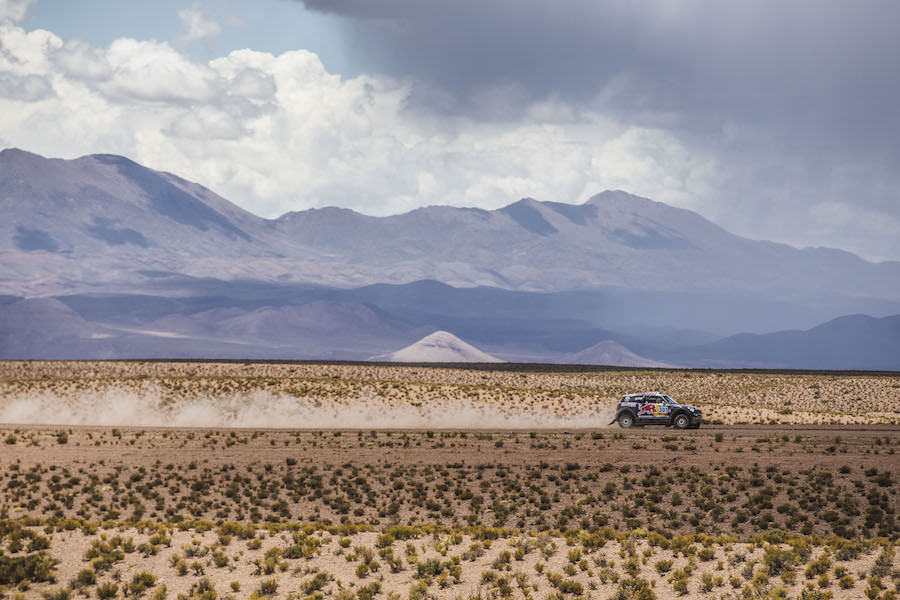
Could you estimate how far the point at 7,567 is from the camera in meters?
24.0

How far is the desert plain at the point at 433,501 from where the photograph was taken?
23.7m

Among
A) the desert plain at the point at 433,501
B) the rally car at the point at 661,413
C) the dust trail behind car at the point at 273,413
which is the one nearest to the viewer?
the desert plain at the point at 433,501

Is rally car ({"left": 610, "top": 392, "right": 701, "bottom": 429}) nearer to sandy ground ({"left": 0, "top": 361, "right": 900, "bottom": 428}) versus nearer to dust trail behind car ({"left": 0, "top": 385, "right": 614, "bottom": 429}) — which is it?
sandy ground ({"left": 0, "top": 361, "right": 900, "bottom": 428})

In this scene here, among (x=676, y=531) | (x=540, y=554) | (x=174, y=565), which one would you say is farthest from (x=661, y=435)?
(x=174, y=565)

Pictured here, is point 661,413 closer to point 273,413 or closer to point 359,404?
point 359,404

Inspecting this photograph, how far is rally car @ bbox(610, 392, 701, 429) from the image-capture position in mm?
52375

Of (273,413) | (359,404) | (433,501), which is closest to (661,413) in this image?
(433,501)

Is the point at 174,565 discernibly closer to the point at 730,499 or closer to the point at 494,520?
the point at 494,520

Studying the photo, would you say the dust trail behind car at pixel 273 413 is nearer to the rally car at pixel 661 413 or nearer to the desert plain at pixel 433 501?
the desert plain at pixel 433 501

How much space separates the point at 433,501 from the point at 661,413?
21.1m

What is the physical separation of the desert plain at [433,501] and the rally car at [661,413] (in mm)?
1040

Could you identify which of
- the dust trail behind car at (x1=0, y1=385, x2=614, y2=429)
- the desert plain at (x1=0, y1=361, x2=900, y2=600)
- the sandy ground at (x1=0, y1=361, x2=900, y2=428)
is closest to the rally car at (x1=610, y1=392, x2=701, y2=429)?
the desert plain at (x1=0, y1=361, x2=900, y2=600)

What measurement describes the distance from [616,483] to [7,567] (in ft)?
72.8

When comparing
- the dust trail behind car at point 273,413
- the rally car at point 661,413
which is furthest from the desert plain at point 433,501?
the rally car at point 661,413
